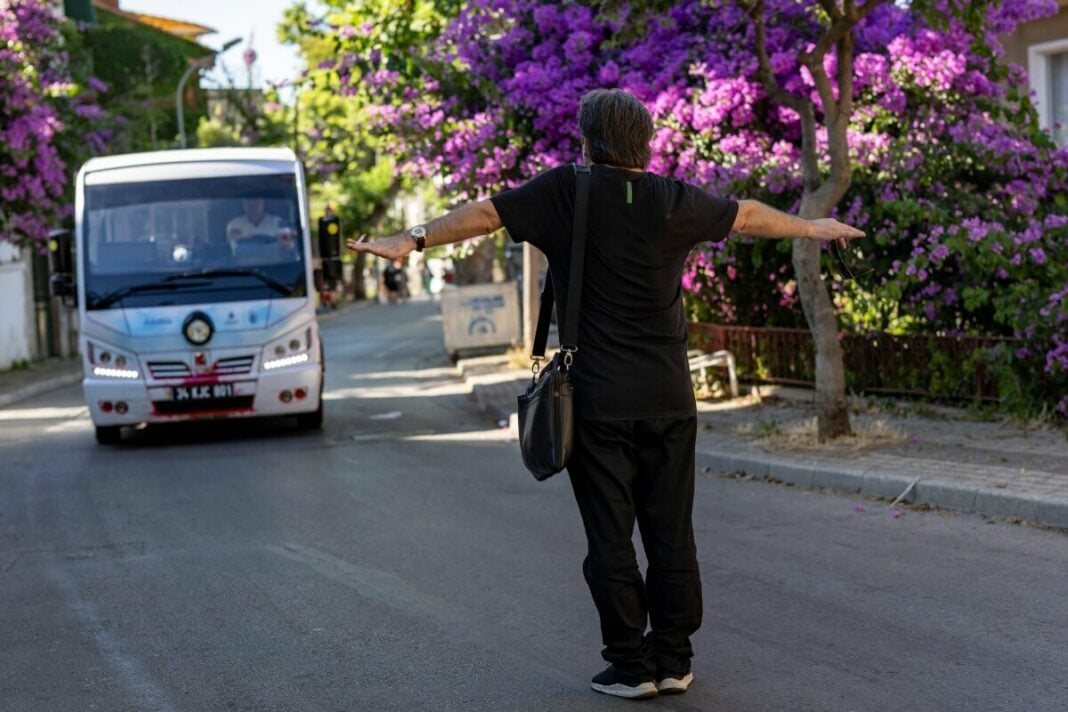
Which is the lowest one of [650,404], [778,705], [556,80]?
[778,705]

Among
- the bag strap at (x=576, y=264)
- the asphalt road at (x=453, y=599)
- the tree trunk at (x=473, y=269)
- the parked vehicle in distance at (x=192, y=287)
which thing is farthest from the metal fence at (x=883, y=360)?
the tree trunk at (x=473, y=269)

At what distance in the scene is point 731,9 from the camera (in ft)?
50.5

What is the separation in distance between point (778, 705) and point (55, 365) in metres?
27.4

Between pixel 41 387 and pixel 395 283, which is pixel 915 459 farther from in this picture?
pixel 395 283

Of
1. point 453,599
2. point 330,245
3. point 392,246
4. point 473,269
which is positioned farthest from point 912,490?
point 473,269

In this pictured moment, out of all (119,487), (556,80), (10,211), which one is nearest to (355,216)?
(10,211)

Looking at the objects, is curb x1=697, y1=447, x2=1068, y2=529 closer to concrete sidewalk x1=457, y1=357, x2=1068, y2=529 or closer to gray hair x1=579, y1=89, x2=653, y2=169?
concrete sidewalk x1=457, y1=357, x2=1068, y2=529

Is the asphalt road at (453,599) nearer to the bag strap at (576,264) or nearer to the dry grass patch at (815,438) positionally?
the dry grass patch at (815,438)

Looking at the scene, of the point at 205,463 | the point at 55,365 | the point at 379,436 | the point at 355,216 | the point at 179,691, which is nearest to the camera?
the point at 179,691

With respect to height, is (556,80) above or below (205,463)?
above

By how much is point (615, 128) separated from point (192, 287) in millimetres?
9914

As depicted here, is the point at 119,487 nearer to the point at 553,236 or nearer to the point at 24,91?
the point at 553,236

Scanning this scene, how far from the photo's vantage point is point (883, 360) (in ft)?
45.6

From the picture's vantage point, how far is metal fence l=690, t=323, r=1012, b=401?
12820 millimetres
